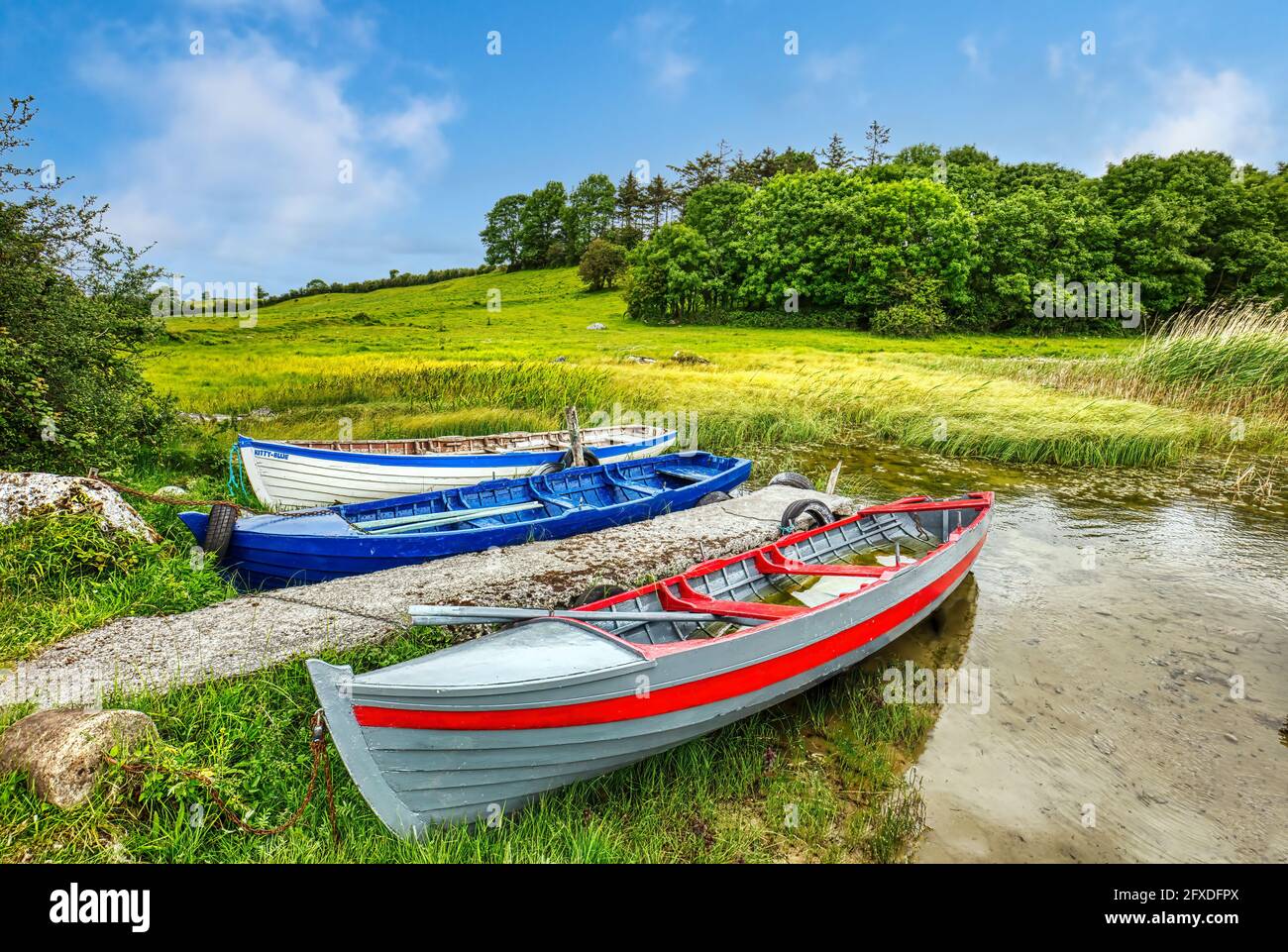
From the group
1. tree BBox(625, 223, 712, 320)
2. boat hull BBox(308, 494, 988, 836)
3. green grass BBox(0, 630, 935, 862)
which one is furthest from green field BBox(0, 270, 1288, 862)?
tree BBox(625, 223, 712, 320)

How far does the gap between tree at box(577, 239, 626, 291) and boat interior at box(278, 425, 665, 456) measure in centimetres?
5016

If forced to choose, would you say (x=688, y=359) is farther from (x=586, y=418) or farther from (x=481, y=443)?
(x=481, y=443)

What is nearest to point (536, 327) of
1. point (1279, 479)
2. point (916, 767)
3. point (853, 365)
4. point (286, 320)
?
point (286, 320)

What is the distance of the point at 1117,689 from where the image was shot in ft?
20.8

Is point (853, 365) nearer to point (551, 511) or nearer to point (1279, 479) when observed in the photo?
point (1279, 479)

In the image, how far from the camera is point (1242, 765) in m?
5.25

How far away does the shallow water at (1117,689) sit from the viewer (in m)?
4.62

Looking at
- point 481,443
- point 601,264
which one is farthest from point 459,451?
point 601,264

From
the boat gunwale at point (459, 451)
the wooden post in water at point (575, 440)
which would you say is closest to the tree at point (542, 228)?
the boat gunwale at point (459, 451)

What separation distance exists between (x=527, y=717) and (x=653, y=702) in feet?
2.83

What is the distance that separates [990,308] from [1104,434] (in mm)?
35835

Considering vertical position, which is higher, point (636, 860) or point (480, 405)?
point (480, 405)

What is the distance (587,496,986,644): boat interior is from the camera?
223 inches

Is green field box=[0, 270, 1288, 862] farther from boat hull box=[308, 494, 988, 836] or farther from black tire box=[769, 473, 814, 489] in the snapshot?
black tire box=[769, 473, 814, 489]
